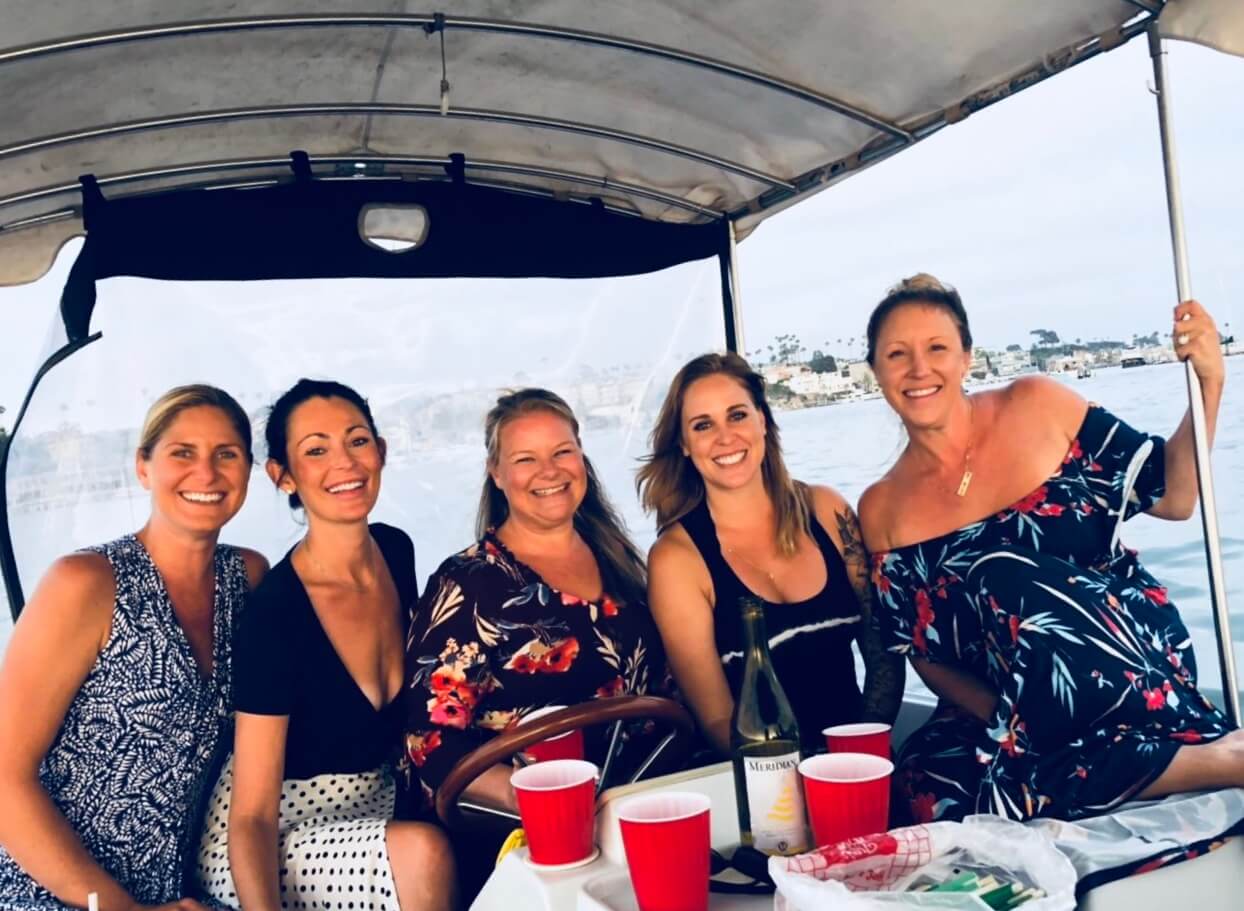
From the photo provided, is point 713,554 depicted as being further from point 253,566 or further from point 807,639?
point 253,566

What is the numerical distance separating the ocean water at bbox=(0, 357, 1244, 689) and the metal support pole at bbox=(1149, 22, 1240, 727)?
9cm

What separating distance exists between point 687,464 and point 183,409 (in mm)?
1232

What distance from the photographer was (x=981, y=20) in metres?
2.18

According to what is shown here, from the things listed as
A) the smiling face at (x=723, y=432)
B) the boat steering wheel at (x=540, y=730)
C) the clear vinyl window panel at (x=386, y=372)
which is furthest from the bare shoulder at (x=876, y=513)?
the boat steering wheel at (x=540, y=730)

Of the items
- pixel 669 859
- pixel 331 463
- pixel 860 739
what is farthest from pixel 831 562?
pixel 669 859

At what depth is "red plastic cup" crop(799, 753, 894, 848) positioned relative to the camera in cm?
122

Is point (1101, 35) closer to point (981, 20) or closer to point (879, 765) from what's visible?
point (981, 20)

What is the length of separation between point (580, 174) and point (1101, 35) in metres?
1.61

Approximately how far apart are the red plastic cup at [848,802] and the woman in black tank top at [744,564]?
96cm

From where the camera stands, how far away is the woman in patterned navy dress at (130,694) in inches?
74.7

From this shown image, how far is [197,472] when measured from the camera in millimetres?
2191

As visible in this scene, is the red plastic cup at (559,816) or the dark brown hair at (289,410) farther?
the dark brown hair at (289,410)

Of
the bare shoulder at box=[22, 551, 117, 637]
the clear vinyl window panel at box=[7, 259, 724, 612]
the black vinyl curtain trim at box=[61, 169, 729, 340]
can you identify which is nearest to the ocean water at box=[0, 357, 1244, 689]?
the clear vinyl window panel at box=[7, 259, 724, 612]

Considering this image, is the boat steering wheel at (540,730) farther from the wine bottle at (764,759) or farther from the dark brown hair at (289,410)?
the dark brown hair at (289,410)
